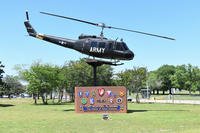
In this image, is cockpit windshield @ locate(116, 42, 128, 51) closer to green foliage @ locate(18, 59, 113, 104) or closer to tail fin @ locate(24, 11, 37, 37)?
tail fin @ locate(24, 11, 37, 37)

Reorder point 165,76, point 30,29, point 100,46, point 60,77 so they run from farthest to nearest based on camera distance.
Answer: point 165,76 → point 60,77 → point 30,29 → point 100,46

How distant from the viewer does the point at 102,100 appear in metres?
37.6

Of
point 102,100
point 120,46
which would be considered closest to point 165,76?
point 120,46

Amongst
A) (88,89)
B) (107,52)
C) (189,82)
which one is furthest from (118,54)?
(189,82)

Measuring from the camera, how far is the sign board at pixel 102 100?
3716 cm

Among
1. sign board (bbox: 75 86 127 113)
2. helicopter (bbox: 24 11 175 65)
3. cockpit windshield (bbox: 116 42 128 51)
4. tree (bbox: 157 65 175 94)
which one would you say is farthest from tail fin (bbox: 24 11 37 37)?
tree (bbox: 157 65 175 94)

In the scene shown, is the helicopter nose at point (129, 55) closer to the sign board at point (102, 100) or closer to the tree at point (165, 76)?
the sign board at point (102, 100)

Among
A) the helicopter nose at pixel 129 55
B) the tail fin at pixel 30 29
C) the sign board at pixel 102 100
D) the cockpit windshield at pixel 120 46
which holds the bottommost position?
the sign board at pixel 102 100

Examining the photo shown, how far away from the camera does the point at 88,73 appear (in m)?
73.7

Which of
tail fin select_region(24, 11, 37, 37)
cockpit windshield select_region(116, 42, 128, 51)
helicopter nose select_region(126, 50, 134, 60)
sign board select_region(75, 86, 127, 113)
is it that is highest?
tail fin select_region(24, 11, 37, 37)

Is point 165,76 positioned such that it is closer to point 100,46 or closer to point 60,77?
point 60,77

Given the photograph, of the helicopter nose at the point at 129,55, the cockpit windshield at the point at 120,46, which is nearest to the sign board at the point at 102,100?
the helicopter nose at the point at 129,55

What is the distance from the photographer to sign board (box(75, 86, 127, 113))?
37156 millimetres

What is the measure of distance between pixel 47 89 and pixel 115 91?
110 ft
